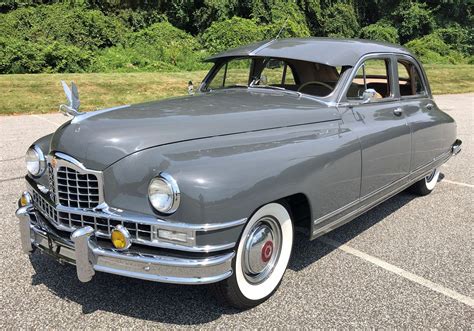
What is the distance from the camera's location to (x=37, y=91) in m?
13.2

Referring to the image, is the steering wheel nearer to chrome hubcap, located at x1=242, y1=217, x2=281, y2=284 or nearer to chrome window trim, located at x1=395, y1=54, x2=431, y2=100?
chrome window trim, located at x1=395, y1=54, x2=431, y2=100

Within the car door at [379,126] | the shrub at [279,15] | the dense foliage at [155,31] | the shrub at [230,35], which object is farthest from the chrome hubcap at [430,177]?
the shrub at [279,15]

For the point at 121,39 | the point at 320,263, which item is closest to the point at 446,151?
the point at 320,263

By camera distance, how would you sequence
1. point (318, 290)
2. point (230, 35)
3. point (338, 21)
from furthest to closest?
point (338, 21), point (230, 35), point (318, 290)

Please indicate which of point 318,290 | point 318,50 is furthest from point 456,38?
point 318,290

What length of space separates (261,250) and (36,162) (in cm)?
171

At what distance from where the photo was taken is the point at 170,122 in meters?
2.96

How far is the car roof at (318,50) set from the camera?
13.0 feet

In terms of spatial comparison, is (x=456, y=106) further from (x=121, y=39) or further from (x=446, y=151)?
(x=121, y=39)

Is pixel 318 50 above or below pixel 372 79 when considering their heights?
above

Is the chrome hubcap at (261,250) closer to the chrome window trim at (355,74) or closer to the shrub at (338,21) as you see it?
the chrome window trim at (355,74)

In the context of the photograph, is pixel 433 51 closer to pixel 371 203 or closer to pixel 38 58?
pixel 38 58

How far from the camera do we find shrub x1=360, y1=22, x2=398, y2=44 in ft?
106

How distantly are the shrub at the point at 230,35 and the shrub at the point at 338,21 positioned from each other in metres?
8.74
